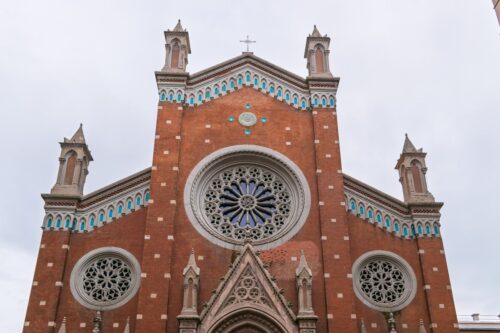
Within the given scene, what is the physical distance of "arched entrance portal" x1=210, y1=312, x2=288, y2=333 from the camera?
1878 centimetres

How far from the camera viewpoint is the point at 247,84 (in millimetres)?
25062

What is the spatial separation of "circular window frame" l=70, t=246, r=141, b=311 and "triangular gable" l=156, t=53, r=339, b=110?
7231 mm

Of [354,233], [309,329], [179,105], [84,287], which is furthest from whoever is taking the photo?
[179,105]

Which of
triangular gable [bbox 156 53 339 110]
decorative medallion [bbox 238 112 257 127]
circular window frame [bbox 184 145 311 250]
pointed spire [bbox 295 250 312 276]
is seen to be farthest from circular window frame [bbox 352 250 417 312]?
decorative medallion [bbox 238 112 257 127]

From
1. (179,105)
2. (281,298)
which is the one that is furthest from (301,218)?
(179,105)

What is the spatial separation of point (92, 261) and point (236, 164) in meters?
7.16

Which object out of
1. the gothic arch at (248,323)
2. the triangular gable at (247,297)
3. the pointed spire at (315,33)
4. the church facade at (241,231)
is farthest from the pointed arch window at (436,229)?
the pointed spire at (315,33)

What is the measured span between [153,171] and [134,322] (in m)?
6.10

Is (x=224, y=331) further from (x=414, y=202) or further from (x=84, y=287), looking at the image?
(x=414, y=202)

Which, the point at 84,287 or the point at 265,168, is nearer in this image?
the point at 84,287

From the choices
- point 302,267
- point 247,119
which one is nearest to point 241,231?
point 302,267

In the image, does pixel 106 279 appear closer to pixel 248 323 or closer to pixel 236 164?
pixel 248 323

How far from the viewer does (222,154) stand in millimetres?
22891

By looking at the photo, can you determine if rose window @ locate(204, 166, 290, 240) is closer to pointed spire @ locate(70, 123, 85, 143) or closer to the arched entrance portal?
the arched entrance portal
